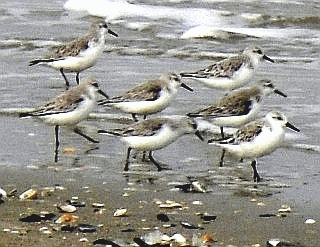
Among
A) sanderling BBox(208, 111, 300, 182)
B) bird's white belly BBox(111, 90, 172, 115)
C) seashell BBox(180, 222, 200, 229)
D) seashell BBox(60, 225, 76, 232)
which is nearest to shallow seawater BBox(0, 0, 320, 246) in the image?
sanderling BBox(208, 111, 300, 182)

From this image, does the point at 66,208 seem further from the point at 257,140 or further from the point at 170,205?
the point at 257,140

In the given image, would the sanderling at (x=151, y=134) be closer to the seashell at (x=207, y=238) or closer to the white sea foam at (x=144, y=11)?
the seashell at (x=207, y=238)

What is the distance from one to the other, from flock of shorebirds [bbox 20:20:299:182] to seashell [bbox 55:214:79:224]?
1.41 metres

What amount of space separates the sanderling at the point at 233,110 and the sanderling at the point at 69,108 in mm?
854

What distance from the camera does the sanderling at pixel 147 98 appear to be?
880 centimetres

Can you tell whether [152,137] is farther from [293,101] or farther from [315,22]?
[315,22]

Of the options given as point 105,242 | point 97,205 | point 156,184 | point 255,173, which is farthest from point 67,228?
point 255,173

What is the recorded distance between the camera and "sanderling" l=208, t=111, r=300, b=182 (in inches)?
294

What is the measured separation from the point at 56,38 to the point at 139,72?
289 cm

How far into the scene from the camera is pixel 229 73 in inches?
396

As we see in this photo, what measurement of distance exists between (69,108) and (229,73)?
231cm

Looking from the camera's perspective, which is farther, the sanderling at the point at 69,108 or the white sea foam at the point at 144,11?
the white sea foam at the point at 144,11

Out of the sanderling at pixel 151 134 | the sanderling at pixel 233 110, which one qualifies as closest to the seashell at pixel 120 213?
the sanderling at pixel 151 134

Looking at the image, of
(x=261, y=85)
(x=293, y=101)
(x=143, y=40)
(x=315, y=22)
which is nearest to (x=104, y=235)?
(x=261, y=85)
